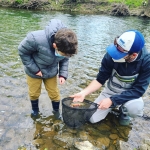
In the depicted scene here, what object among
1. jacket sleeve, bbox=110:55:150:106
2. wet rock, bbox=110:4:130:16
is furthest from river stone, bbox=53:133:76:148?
wet rock, bbox=110:4:130:16

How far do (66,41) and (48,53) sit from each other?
492mm

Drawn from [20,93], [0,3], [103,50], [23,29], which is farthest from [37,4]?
[20,93]

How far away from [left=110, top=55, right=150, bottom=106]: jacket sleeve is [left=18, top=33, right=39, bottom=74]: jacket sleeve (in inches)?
50.5

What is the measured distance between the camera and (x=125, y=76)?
3248 millimetres

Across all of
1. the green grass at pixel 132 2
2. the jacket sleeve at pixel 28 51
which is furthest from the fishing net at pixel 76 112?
the green grass at pixel 132 2

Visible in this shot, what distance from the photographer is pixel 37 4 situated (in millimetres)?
22031

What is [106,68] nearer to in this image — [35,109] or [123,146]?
[123,146]

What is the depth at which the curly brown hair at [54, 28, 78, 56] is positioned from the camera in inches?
103

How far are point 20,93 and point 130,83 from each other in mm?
2413

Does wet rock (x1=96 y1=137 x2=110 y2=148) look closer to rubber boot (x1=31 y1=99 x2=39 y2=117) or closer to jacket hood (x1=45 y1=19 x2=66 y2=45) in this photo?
rubber boot (x1=31 y1=99 x2=39 y2=117)

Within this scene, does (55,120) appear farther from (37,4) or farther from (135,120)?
(37,4)

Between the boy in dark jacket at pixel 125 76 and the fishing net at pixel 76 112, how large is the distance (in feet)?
0.41

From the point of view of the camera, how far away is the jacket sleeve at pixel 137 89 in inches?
122

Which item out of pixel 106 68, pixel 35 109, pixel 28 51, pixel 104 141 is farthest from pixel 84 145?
pixel 28 51
